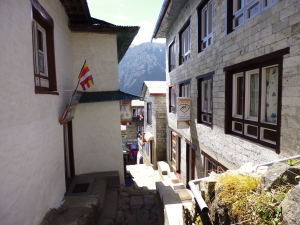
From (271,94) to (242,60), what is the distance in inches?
42.5

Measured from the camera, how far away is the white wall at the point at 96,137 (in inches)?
330

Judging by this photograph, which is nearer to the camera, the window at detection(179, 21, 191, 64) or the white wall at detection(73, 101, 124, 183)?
the white wall at detection(73, 101, 124, 183)

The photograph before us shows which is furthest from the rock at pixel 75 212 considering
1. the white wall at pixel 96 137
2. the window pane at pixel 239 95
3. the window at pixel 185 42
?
the window at pixel 185 42

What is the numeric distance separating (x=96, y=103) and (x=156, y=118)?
6.72 m

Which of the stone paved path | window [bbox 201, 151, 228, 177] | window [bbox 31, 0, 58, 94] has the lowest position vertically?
the stone paved path

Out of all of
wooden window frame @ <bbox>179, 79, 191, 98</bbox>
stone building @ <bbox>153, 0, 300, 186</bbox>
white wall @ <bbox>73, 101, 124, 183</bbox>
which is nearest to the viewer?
stone building @ <bbox>153, 0, 300, 186</bbox>

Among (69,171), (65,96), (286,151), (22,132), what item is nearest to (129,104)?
(65,96)

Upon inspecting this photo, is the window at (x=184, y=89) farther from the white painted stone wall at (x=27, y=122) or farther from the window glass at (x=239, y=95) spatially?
the white painted stone wall at (x=27, y=122)

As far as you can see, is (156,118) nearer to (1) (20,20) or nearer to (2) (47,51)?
(2) (47,51)

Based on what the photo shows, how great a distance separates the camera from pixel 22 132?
3.76 meters

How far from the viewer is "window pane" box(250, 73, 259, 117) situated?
463 centimetres

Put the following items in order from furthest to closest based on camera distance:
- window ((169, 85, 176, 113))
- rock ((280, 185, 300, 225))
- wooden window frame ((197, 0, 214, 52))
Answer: window ((169, 85, 176, 113)) < wooden window frame ((197, 0, 214, 52)) < rock ((280, 185, 300, 225))

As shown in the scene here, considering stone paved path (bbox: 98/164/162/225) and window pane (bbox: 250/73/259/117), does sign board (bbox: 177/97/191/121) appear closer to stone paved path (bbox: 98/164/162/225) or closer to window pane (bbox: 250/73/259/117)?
stone paved path (bbox: 98/164/162/225)

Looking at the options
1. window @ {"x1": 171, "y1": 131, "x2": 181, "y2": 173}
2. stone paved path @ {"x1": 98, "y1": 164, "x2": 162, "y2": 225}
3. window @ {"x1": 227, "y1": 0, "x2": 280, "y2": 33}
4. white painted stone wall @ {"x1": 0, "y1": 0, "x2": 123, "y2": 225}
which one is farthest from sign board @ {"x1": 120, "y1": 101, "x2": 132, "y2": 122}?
window @ {"x1": 227, "y1": 0, "x2": 280, "y2": 33}
